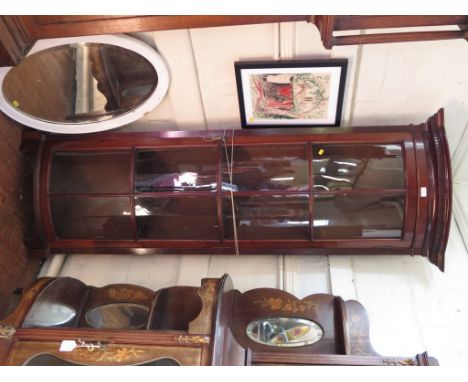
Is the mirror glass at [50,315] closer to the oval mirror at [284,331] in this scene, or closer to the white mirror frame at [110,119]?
the oval mirror at [284,331]

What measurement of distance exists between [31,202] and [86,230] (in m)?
0.32

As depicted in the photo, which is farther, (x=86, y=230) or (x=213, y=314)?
(x=86, y=230)

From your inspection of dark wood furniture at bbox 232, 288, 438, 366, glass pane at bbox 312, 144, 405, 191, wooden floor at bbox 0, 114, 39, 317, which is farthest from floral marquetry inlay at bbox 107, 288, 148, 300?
glass pane at bbox 312, 144, 405, 191

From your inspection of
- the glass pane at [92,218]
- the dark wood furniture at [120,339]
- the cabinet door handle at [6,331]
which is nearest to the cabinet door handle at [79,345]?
the dark wood furniture at [120,339]

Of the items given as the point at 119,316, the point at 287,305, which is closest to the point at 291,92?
the point at 287,305

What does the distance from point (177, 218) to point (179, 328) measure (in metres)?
0.56

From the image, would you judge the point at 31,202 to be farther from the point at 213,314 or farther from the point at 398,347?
the point at 398,347

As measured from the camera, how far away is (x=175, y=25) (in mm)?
1444

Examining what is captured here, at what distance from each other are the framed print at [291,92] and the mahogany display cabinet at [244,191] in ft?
0.23

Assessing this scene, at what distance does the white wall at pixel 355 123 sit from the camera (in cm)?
164

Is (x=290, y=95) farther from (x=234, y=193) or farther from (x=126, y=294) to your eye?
(x=126, y=294)
